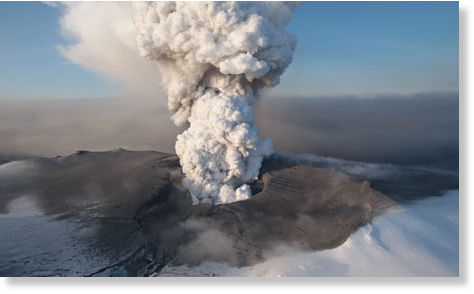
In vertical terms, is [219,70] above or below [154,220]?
above

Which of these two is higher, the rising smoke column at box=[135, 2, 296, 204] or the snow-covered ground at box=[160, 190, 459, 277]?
the rising smoke column at box=[135, 2, 296, 204]

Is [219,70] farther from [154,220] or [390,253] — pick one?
[390,253]

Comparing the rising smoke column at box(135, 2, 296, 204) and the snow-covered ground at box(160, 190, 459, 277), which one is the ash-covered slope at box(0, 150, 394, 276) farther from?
the rising smoke column at box(135, 2, 296, 204)

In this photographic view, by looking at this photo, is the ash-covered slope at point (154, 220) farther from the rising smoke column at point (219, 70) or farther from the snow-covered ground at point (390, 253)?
the rising smoke column at point (219, 70)

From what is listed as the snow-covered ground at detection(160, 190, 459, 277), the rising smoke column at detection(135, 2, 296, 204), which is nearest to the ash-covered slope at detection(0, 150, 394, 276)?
the snow-covered ground at detection(160, 190, 459, 277)

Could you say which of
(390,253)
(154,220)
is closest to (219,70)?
(154,220)

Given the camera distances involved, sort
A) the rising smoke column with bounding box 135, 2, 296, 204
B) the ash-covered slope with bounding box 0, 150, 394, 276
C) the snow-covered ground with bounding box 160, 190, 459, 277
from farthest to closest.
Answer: the rising smoke column with bounding box 135, 2, 296, 204 < the ash-covered slope with bounding box 0, 150, 394, 276 < the snow-covered ground with bounding box 160, 190, 459, 277

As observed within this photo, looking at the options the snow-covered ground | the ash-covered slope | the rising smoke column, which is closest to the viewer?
the snow-covered ground
